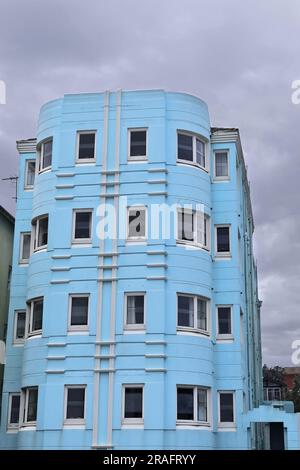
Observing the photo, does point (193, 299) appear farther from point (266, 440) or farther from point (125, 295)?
point (266, 440)

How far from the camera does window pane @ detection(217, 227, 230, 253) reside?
3300 centimetres

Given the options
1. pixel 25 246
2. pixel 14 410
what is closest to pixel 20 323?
pixel 25 246

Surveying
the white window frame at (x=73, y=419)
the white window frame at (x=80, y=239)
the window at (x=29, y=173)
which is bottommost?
the white window frame at (x=73, y=419)

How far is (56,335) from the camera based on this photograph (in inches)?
1198

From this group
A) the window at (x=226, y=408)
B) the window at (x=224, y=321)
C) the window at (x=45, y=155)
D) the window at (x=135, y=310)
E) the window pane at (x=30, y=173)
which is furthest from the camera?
the window pane at (x=30, y=173)

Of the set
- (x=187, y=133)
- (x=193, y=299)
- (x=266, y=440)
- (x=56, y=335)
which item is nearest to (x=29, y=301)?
(x=56, y=335)

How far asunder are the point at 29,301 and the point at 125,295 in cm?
458

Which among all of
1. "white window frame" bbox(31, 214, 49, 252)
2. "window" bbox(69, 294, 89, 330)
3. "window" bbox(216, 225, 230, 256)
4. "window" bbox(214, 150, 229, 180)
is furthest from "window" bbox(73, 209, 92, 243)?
"window" bbox(214, 150, 229, 180)

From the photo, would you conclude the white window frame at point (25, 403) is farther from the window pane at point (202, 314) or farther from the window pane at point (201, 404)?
the window pane at point (202, 314)

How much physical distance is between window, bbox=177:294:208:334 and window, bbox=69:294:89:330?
382 cm

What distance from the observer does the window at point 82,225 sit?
3155cm

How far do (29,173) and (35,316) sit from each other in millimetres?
7455

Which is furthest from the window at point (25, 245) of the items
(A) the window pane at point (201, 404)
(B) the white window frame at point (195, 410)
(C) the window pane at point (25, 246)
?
(A) the window pane at point (201, 404)

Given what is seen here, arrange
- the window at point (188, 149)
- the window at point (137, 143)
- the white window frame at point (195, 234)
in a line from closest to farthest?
the white window frame at point (195, 234) < the window at point (137, 143) < the window at point (188, 149)
